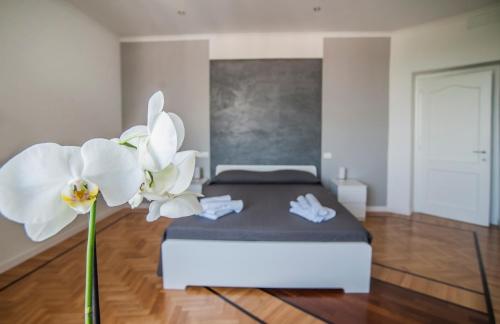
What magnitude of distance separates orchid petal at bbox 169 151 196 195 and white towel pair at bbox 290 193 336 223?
1.68 meters

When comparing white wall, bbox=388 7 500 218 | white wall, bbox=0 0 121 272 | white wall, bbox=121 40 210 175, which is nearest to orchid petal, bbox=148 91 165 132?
white wall, bbox=0 0 121 272

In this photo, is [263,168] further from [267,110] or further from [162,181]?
[162,181]

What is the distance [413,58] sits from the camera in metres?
3.69

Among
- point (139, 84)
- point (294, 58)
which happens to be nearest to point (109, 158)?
point (294, 58)

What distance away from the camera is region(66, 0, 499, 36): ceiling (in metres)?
3.05

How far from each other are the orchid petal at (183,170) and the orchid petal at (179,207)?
0.08ft

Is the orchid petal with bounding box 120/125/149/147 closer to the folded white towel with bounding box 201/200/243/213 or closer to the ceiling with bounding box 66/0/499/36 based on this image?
the folded white towel with bounding box 201/200/243/213

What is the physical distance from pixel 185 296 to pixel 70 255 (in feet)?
4.81

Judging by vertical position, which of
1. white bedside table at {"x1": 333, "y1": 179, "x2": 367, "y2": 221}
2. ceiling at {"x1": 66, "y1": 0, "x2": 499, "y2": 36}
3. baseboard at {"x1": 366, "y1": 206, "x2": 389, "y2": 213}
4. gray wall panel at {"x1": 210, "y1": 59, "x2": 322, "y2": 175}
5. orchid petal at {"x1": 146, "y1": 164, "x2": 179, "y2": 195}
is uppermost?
ceiling at {"x1": 66, "y1": 0, "x2": 499, "y2": 36}

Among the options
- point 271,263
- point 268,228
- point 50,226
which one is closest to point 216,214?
point 268,228

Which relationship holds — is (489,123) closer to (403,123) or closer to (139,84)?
(403,123)

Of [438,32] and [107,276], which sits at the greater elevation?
[438,32]

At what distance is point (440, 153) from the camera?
3723 mm

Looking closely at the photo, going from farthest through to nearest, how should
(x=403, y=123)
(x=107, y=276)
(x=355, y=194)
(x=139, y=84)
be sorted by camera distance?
(x=139, y=84), (x=403, y=123), (x=355, y=194), (x=107, y=276)
